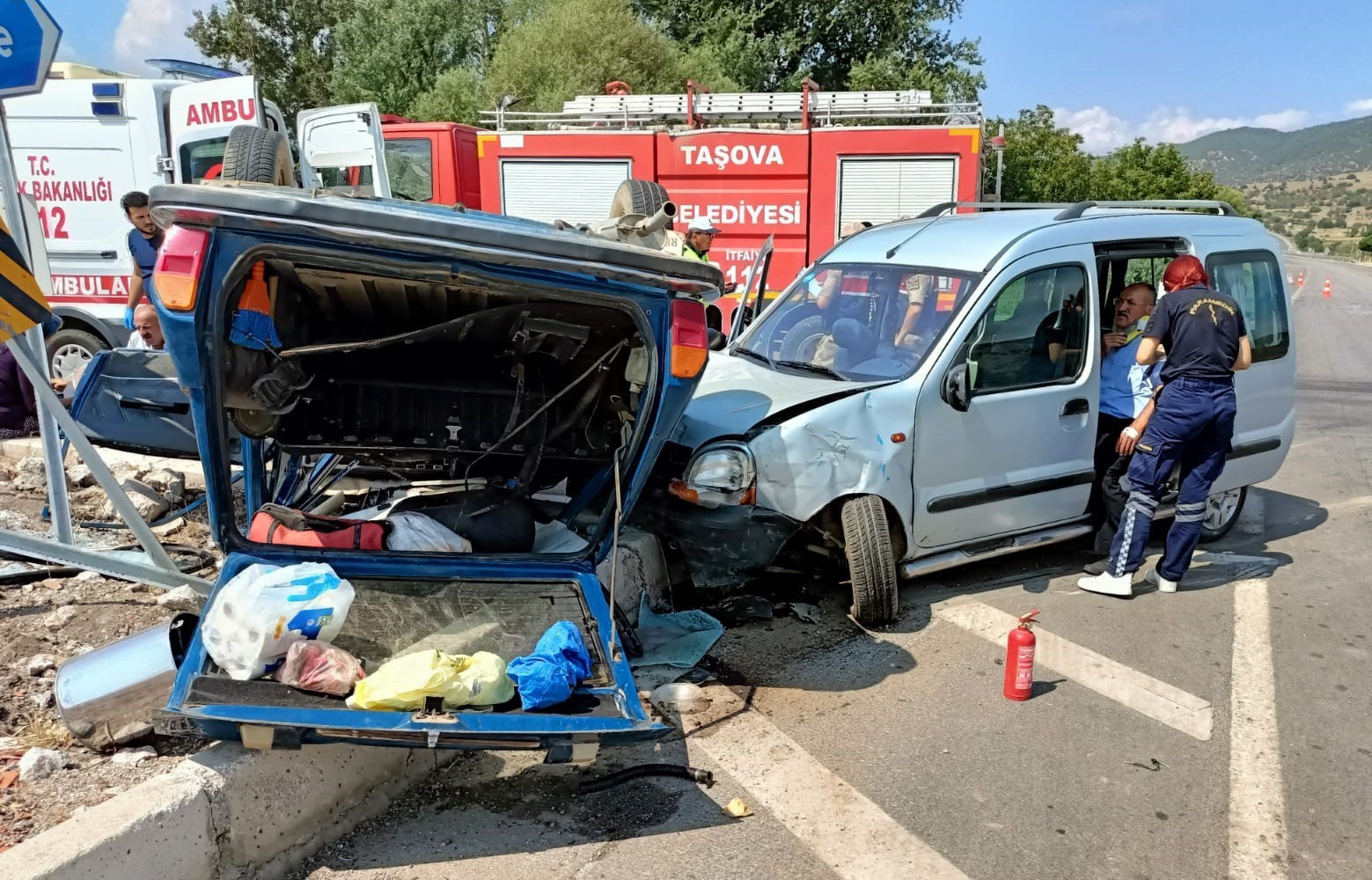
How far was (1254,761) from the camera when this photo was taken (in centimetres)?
354

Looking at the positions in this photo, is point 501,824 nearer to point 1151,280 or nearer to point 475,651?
point 475,651

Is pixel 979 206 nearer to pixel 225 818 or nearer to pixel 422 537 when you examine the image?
pixel 422 537

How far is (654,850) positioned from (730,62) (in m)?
26.0

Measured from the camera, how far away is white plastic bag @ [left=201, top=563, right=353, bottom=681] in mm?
2975

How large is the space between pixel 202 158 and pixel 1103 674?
8297 mm

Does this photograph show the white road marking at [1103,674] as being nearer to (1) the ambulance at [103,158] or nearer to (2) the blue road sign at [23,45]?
(2) the blue road sign at [23,45]

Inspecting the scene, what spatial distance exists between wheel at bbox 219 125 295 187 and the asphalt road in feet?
9.81

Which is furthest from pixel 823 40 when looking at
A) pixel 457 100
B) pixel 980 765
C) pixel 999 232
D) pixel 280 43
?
pixel 980 765

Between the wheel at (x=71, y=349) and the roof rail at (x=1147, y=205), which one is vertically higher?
the roof rail at (x=1147, y=205)

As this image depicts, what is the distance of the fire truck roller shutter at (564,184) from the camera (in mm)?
11820

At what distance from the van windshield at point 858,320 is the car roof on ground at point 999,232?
115 millimetres

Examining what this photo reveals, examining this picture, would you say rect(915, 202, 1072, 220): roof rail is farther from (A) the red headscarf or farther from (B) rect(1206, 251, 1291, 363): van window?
(B) rect(1206, 251, 1291, 363): van window

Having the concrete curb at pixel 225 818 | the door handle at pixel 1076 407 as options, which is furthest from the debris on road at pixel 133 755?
the door handle at pixel 1076 407

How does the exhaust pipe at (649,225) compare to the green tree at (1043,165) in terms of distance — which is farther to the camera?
the green tree at (1043,165)
